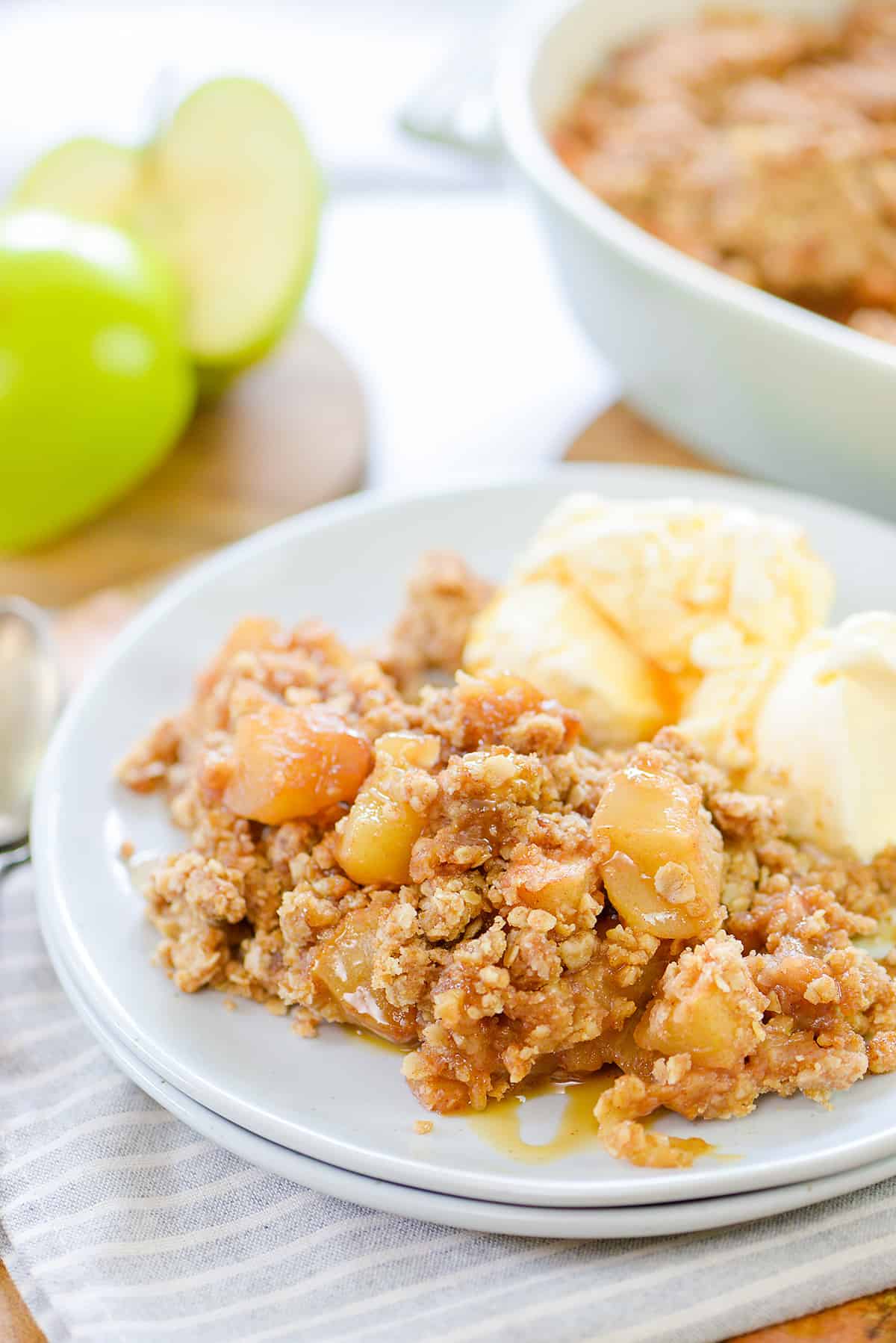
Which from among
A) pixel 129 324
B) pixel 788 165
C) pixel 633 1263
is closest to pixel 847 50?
pixel 788 165

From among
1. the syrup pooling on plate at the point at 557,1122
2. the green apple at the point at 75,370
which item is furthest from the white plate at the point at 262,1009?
the green apple at the point at 75,370

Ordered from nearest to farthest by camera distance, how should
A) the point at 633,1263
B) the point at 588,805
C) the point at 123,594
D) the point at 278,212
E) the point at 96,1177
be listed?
the point at 633,1263 → the point at 96,1177 → the point at 588,805 → the point at 123,594 → the point at 278,212

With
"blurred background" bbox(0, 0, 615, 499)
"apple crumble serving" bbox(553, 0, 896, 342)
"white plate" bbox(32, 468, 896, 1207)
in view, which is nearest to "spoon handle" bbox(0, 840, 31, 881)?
"white plate" bbox(32, 468, 896, 1207)

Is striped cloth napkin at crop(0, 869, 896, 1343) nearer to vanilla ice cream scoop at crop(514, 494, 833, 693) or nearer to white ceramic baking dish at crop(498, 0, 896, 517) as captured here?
vanilla ice cream scoop at crop(514, 494, 833, 693)

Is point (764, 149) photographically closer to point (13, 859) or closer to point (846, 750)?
point (846, 750)

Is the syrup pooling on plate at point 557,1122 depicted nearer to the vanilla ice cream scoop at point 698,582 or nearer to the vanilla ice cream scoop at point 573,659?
the vanilla ice cream scoop at point 573,659

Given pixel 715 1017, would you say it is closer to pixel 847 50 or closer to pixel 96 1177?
pixel 96 1177
